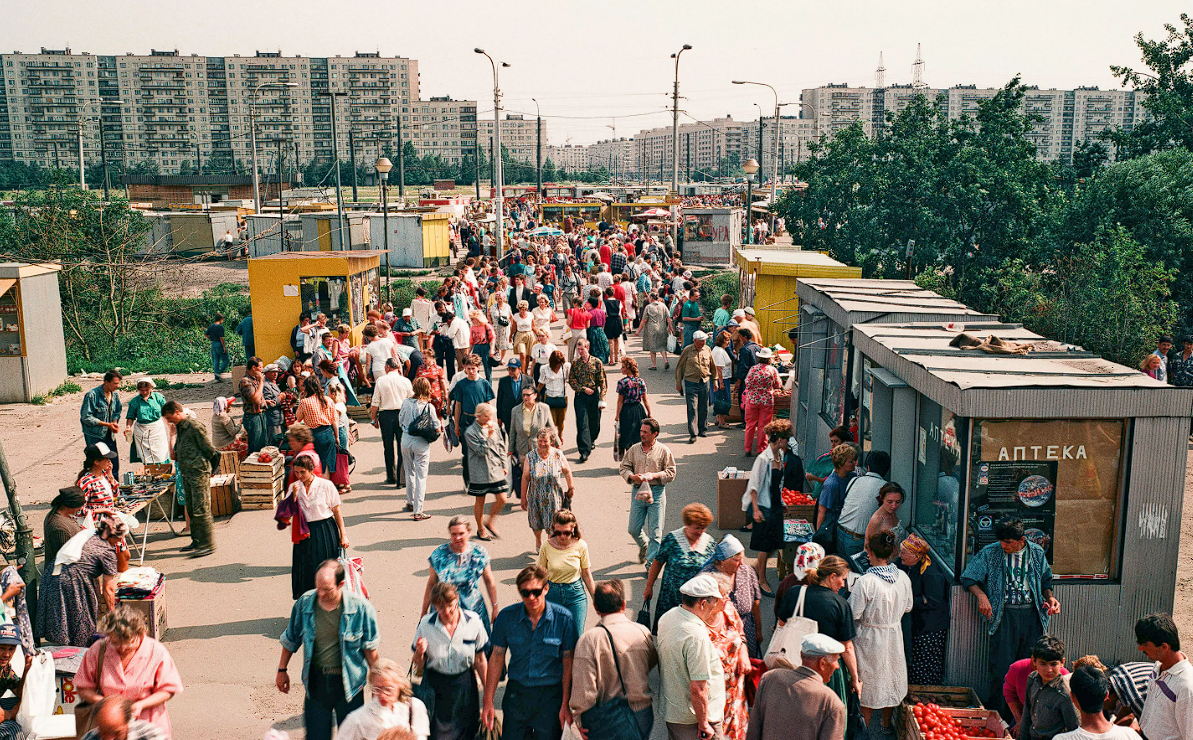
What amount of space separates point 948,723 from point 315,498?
469 centimetres

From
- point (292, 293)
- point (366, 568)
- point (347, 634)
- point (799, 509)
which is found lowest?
point (366, 568)

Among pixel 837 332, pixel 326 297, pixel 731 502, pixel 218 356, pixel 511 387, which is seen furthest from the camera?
pixel 218 356

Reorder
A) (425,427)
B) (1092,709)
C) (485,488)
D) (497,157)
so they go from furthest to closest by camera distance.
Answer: (497,157)
(425,427)
(485,488)
(1092,709)

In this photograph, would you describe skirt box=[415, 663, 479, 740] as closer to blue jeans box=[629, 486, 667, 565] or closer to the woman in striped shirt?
blue jeans box=[629, 486, 667, 565]

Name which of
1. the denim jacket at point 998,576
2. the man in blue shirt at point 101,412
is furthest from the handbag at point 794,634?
the man in blue shirt at point 101,412

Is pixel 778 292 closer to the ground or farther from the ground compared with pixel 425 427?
farther from the ground

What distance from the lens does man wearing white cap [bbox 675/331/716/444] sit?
13.1 m

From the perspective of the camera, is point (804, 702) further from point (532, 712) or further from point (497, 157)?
point (497, 157)

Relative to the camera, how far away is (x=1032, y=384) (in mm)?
6488

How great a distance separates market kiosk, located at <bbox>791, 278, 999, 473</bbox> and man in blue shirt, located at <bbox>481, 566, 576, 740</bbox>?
14.9 ft

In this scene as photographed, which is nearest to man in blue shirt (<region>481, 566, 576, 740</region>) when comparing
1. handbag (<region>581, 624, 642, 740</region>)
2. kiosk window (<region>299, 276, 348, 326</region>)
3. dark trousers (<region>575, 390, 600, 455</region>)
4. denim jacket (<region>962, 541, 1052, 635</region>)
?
handbag (<region>581, 624, 642, 740</region>)

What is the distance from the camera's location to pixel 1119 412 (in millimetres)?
6492

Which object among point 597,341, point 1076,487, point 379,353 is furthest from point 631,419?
point 1076,487

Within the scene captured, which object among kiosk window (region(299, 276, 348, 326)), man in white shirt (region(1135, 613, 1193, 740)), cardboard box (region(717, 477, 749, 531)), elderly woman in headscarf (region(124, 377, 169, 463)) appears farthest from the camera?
kiosk window (region(299, 276, 348, 326))
